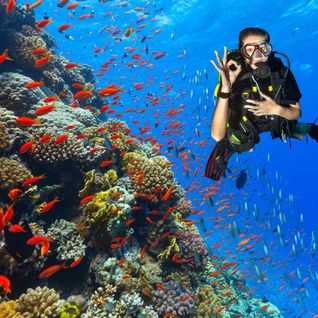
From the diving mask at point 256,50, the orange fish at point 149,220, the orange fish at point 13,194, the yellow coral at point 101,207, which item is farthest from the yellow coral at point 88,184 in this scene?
the diving mask at point 256,50

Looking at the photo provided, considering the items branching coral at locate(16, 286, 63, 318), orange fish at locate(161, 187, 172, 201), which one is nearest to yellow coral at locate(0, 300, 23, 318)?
branching coral at locate(16, 286, 63, 318)

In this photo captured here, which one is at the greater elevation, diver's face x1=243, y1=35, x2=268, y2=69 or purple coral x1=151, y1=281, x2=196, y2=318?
diver's face x1=243, y1=35, x2=268, y2=69

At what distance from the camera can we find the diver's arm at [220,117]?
3598 mm

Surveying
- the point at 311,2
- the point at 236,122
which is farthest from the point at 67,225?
the point at 311,2

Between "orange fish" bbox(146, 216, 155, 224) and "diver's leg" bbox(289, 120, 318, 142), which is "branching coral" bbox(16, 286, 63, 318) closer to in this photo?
"orange fish" bbox(146, 216, 155, 224)

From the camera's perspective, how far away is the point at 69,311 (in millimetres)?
4887

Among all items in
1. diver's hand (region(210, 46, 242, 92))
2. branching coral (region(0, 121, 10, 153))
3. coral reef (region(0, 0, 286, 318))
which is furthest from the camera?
branching coral (region(0, 121, 10, 153))

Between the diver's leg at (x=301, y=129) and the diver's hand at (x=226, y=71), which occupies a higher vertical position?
the diver's leg at (x=301, y=129)

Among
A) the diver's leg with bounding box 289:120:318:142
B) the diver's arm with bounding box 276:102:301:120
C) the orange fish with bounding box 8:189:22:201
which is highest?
the diver's leg with bounding box 289:120:318:142

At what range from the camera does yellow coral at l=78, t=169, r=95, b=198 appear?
286 inches

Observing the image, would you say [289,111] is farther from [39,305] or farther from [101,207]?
[39,305]

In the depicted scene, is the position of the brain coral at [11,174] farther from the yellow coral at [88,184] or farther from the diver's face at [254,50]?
the diver's face at [254,50]

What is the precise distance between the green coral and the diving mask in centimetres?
454

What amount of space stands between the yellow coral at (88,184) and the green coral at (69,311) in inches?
110
